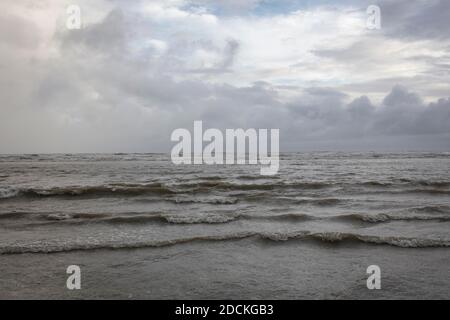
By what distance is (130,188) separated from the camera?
17.2m

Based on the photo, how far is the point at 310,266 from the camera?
255 inches

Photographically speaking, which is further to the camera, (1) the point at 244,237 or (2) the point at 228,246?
(1) the point at 244,237

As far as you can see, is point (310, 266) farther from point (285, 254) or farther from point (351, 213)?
point (351, 213)

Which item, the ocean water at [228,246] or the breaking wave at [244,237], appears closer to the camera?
the ocean water at [228,246]

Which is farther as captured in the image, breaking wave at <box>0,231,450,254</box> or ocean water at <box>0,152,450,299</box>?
breaking wave at <box>0,231,450,254</box>

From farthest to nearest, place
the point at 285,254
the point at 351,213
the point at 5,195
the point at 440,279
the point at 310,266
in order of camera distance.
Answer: the point at 5,195 < the point at 351,213 < the point at 285,254 < the point at 310,266 < the point at 440,279

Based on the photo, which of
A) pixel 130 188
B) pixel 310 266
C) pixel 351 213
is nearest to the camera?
pixel 310 266
